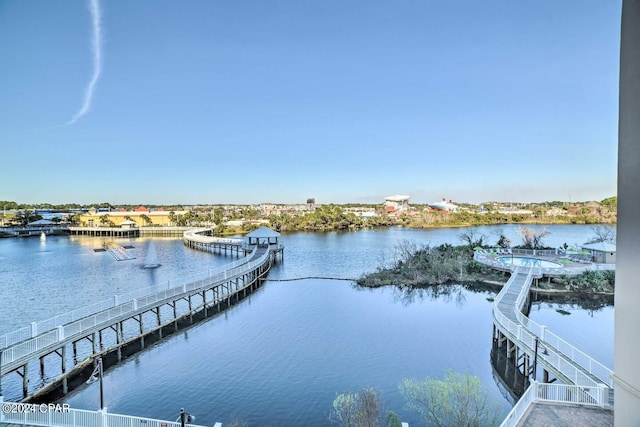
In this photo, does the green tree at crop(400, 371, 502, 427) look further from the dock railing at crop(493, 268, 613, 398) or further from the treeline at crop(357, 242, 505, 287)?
the treeline at crop(357, 242, 505, 287)

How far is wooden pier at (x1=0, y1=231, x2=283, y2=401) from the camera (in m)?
12.3

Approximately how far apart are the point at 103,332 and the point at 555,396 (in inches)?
738

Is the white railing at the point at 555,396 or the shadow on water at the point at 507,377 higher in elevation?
the white railing at the point at 555,396

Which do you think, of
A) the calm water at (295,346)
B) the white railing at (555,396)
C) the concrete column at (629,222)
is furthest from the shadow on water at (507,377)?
the concrete column at (629,222)

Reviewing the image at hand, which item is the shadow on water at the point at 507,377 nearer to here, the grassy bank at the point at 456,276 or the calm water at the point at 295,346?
the calm water at the point at 295,346

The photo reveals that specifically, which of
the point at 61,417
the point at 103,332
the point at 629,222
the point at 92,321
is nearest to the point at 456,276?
the point at 103,332

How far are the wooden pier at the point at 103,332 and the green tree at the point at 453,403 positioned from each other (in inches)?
450

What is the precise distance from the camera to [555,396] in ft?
33.1

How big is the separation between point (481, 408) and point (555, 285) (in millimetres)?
19734

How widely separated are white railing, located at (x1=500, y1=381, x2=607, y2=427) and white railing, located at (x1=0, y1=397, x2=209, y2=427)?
23.7 feet

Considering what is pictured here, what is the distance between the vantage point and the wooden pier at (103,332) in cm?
1232

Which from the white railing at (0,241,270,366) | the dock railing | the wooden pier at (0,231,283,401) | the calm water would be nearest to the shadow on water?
the calm water

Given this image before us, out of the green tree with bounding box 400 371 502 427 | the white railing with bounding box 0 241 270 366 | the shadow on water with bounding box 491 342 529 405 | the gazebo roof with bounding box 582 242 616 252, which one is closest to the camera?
the green tree with bounding box 400 371 502 427

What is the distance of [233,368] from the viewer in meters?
14.6
